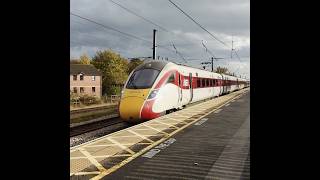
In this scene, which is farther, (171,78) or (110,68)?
(110,68)

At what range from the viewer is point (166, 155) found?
380 inches

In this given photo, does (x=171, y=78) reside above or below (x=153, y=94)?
above

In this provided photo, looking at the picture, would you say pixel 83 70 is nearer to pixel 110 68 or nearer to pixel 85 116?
pixel 110 68

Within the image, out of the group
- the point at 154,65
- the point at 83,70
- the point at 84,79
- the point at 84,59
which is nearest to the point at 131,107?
the point at 154,65

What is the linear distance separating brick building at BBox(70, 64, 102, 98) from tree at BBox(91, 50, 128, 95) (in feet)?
22.0

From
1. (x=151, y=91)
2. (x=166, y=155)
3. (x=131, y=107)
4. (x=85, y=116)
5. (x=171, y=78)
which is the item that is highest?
(x=171, y=78)

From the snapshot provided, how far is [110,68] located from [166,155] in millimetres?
78288

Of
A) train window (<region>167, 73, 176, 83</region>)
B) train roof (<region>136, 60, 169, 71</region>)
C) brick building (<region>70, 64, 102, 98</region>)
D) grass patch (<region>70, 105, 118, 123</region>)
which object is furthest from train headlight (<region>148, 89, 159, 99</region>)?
brick building (<region>70, 64, 102, 98</region>)

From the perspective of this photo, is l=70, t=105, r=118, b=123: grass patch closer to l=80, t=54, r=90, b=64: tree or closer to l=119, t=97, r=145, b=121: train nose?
l=119, t=97, r=145, b=121: train nose

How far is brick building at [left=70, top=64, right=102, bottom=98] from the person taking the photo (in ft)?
232

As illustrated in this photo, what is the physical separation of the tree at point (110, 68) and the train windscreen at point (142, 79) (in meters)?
63.9
